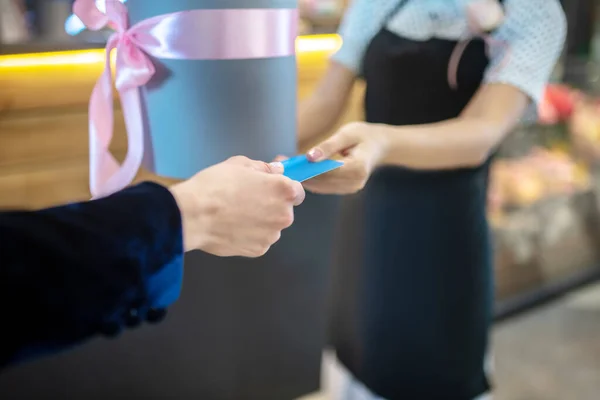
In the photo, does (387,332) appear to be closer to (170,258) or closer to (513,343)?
(170,258)

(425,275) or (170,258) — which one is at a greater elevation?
(170,258)

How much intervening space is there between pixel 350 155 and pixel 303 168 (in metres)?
0.07

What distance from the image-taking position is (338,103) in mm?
732

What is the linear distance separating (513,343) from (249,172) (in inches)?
50.2

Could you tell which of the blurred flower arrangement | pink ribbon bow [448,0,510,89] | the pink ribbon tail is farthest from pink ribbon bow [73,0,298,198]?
the blurred flower arrangement

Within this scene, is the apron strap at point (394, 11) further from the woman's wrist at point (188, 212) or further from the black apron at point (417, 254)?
the woman's wrist at point (188, 212)

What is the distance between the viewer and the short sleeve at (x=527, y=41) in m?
0.58

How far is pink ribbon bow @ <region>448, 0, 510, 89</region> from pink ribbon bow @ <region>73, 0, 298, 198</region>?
219 mm

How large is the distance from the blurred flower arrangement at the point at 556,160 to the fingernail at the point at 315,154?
114cm

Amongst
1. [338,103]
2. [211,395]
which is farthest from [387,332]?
[211,395]

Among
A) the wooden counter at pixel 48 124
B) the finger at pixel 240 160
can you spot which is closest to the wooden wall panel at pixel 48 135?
the wooden counter at pixel 48 124

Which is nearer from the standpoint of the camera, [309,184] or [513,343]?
[309,184]

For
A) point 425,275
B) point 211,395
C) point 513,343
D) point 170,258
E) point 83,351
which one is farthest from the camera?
point 513,343

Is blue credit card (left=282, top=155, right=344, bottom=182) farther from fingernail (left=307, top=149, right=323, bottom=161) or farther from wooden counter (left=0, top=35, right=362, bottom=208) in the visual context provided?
wooden counter (left=0, top=35, right=362, bottom=208)
